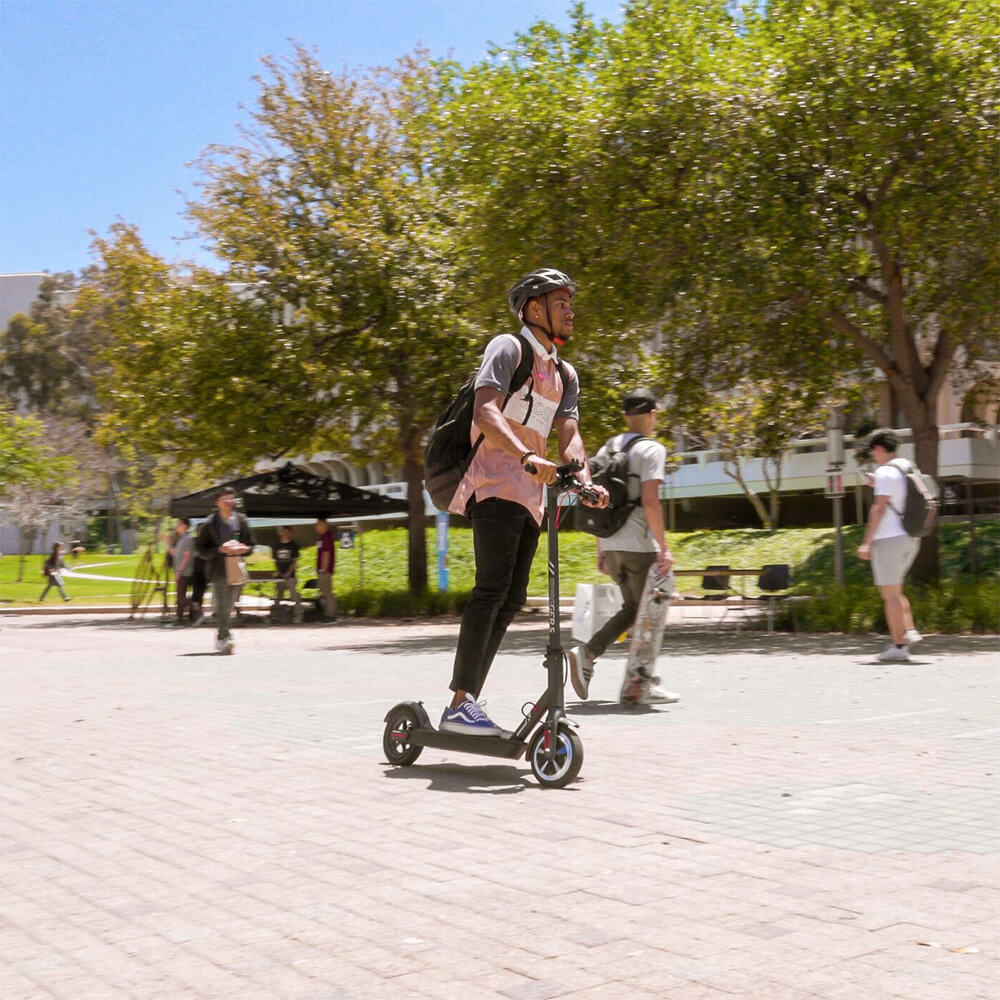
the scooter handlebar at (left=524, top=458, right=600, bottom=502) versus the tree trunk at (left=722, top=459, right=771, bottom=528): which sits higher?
the tree trunk at (left=722, top=459, right=771, bottom=528)

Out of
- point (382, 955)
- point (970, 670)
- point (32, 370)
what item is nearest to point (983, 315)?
point (970, 670)

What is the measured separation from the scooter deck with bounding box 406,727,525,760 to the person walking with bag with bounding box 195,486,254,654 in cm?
955

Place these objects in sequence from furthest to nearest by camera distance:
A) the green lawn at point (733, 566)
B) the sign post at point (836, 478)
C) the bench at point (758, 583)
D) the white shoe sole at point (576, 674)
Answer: the sign post at point (836, 478), the bench at point (758, 583), the green lawn at point (733, 566), the white shoe sole at point (576, 674)

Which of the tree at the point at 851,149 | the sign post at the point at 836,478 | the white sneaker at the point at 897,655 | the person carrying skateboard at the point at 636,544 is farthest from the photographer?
the sign post at the point at 836,478

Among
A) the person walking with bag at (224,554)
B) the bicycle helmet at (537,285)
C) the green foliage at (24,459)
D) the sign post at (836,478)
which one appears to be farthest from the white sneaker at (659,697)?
the green foliage at (24,459)

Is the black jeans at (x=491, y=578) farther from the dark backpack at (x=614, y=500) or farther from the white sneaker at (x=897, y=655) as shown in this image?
the white sneaker at (x=897, y=655)

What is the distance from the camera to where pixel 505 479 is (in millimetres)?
6059

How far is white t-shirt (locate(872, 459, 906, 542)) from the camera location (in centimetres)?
1209

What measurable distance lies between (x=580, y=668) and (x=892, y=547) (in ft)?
15.6

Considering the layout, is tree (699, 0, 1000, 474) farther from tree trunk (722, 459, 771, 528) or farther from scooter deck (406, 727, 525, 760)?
tree trunk (722, 459, 771, 528)

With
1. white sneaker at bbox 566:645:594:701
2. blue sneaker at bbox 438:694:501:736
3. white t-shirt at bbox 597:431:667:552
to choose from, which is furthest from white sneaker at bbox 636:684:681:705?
→ blue sneaker at bbox 438:694:501:736

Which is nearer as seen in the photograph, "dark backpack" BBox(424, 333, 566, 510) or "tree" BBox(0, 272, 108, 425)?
"dark backpack" BBox(424, 333, 566, 510)

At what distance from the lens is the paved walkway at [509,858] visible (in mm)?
3361

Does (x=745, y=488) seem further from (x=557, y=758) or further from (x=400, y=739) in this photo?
(x=557, y=758)
